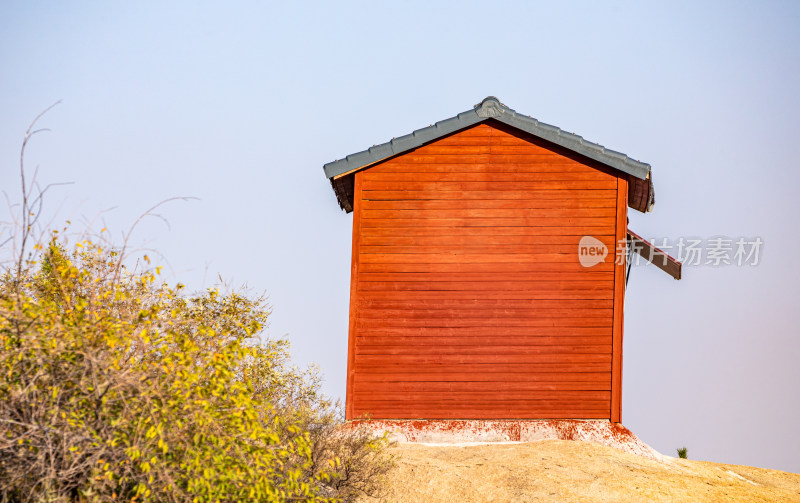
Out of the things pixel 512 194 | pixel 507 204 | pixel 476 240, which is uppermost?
pixel 512 194

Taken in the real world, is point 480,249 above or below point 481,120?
below

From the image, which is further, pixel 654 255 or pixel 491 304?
pixel 654 255

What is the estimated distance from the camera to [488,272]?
15859 mm

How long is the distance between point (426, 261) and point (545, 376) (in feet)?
10.3

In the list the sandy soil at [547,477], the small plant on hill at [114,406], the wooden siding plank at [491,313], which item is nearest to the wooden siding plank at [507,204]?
the wooden siding plank at [491,313]

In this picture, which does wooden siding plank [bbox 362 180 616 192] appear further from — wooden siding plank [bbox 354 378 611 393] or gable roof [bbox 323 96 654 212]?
wooden siding plank [bbox 354 378 611 393]

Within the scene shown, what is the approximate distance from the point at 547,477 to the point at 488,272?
4.41 meters

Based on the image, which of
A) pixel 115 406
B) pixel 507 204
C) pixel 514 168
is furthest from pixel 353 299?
pixel 115 406

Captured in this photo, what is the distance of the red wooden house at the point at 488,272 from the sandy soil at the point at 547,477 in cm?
118

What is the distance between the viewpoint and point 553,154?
16141mm

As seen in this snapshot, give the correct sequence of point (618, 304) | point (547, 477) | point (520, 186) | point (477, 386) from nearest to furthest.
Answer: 1. point (547, 477)
2. point (477, 386)
3. point (618, 304)
4. point (520, 186)

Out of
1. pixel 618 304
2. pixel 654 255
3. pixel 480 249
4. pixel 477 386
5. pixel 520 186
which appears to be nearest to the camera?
pixel 477 386

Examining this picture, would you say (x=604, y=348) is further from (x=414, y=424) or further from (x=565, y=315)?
(x=414, y=424)

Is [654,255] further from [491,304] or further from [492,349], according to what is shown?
[492,349]
